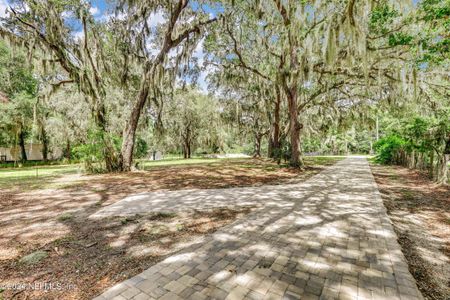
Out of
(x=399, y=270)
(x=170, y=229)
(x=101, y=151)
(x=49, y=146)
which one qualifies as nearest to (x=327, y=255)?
(x=399, y=270)

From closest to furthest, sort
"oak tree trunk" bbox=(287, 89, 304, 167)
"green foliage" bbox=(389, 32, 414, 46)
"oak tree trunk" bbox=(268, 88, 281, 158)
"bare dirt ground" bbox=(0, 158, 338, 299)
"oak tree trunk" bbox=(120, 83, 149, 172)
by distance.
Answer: "bare dirt ground" bbox=(0, 158, 338, 299) → "green foliage" bbox=(389, 32, 414, 46) → "oak tree trunk" bbox=(120, 83, 149, 172) → "oak tree trunk" bbox=(287, 89, 304, 167) → "oak tree trunk" bbox=(268, 88, 281, 158)

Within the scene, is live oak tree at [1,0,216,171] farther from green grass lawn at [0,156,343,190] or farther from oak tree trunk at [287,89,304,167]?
oak tree trunk at [287,89,304,167]

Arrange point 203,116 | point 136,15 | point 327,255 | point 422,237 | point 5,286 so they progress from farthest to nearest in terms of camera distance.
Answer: point 203,116
point 136,15
point 422,237
point 327,255
point 5,286

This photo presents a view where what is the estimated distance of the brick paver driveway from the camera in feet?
6.75

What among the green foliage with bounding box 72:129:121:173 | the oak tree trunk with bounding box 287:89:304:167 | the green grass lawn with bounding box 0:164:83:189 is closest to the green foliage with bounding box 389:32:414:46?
the oak tree trunk with bounding box 287:89:304:167

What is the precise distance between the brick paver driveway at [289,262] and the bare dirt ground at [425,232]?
5.7 inches

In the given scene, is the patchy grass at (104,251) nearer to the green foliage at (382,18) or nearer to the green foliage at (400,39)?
the green foliage at (400,39)

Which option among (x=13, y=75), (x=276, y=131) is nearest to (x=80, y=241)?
(x=276, y=131)

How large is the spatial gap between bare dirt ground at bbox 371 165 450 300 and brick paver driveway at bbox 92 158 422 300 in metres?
0.14

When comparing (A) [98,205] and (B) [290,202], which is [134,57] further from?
(B) [290,202]

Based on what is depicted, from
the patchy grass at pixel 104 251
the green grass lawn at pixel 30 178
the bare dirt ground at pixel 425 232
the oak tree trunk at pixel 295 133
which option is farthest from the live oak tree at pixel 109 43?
the bare dirt ground at pixel 425 232

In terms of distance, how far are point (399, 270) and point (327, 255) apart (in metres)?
0.70

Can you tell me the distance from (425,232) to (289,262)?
2.52 meters

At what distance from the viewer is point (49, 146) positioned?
78.2 feet
